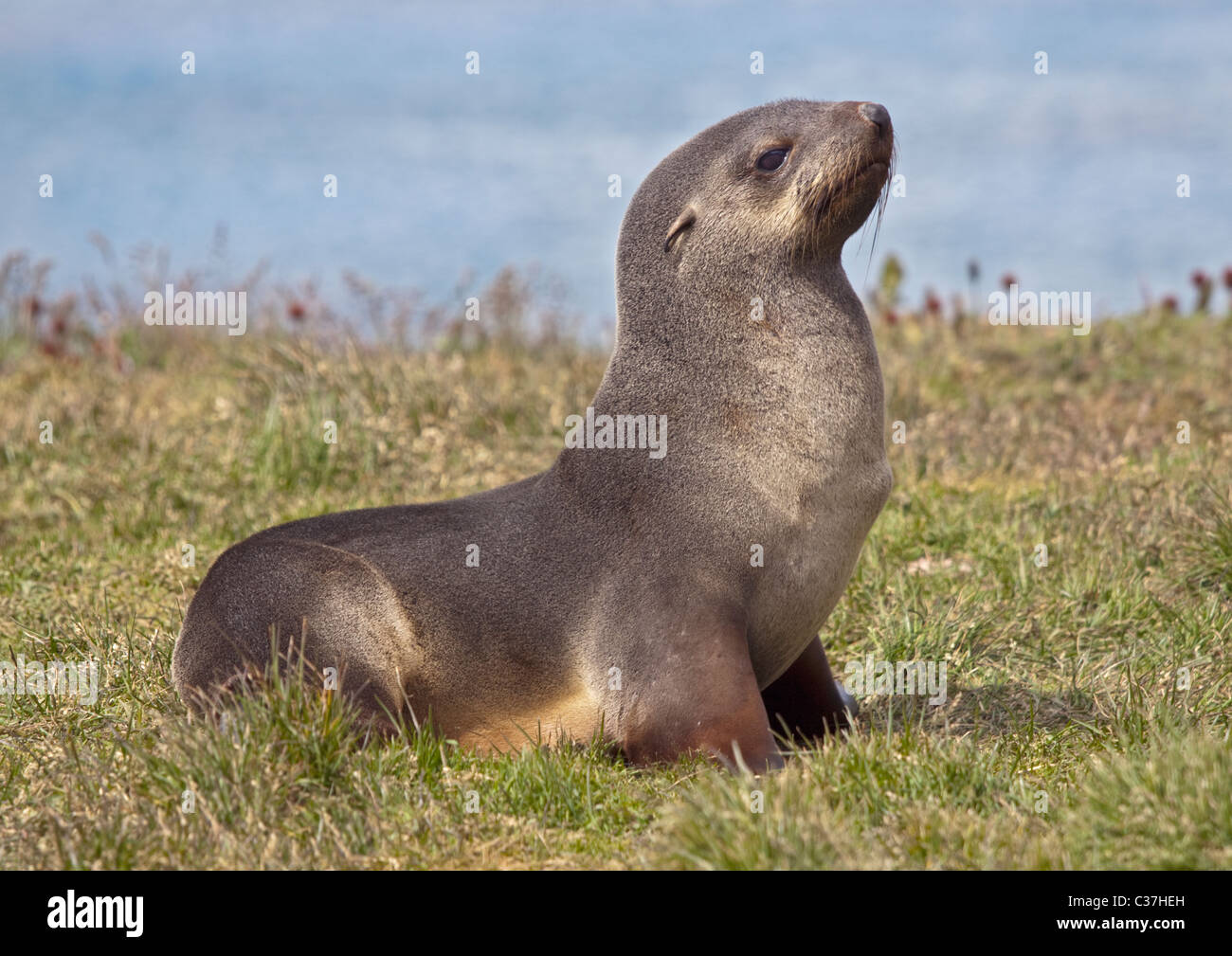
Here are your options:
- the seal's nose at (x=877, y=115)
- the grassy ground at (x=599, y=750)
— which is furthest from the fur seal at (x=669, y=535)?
the grassy ground at (x=599, y=750)

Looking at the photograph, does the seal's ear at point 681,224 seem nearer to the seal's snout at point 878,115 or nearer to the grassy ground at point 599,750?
the seal's snout at point 878,115

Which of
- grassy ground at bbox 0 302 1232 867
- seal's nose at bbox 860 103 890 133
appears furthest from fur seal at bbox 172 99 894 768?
grassy ground at bbox 0 302 1232 867

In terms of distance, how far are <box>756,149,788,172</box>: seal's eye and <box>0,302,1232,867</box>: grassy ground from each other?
1.83 meters

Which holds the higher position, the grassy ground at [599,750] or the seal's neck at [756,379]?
the seal's neck at [756,379]

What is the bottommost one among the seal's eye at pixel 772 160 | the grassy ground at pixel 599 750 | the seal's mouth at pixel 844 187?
the grassy ground at pixel 599 750

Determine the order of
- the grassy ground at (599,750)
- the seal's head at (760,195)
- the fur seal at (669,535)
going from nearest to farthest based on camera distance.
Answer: the grassy ground at (599,750)
the fur seal at (669,535)
the seal's head at (760,195)

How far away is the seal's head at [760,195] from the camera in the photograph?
4406 mm

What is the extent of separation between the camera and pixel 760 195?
451 centimetres

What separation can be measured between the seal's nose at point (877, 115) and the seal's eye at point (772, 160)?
0.93 ft

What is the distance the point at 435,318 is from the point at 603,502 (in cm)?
673

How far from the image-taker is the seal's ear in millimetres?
4570
